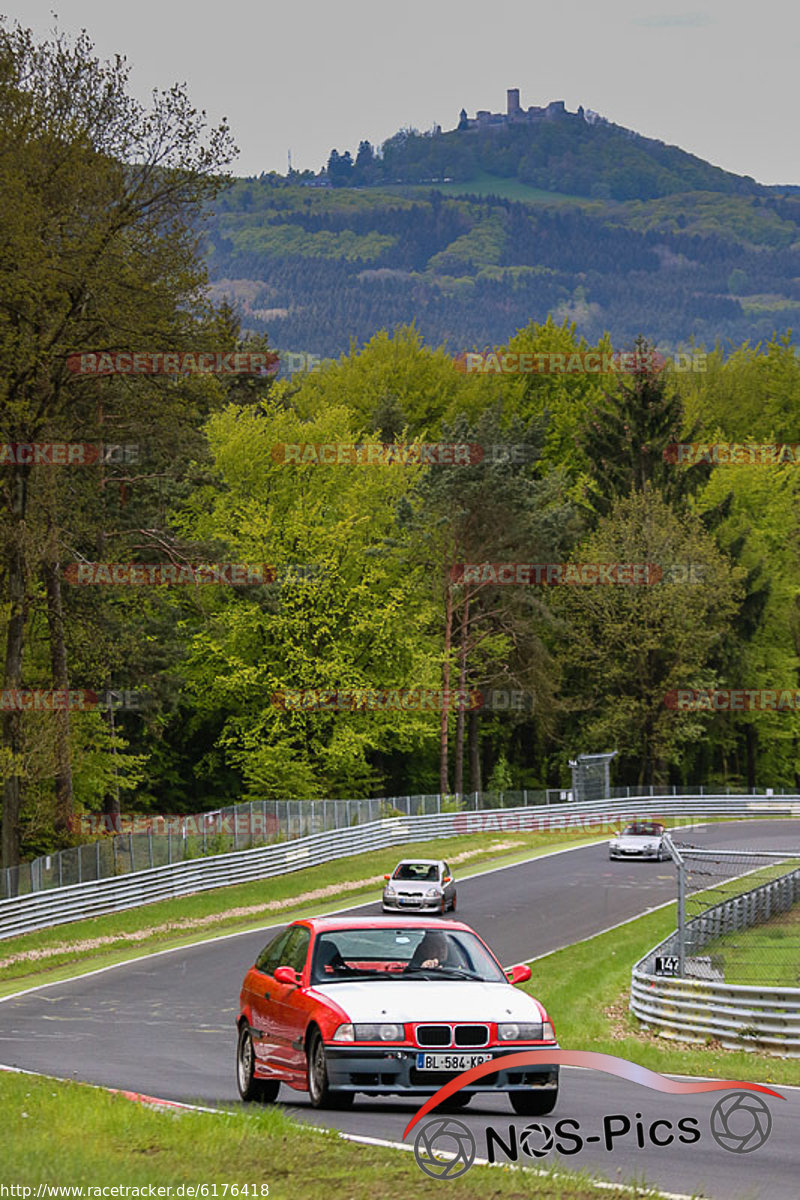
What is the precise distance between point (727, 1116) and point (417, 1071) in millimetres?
2347

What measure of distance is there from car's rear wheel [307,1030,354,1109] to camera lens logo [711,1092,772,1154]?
258cm

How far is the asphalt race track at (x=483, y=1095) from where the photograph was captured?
31.1 feet

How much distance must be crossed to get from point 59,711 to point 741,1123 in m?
31.0

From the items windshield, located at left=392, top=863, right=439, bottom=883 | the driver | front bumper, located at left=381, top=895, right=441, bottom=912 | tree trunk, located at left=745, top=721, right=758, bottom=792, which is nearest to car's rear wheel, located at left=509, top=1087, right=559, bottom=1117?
the driver

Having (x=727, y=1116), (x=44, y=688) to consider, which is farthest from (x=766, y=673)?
(x=727, y=1116)

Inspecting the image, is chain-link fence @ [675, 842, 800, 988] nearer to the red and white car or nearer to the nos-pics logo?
the red and white car

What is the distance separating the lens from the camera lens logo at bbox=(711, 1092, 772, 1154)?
33.3ft

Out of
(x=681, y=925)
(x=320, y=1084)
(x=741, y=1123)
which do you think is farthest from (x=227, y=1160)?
(x=681, y=925)

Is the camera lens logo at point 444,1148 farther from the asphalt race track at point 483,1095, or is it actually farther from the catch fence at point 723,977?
the catch fence at point 723,977

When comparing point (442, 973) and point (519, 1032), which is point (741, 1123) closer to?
point (519, 1032)

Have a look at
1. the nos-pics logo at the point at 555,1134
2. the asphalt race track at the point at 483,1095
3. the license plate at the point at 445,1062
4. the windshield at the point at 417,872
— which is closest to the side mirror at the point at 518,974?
the asphalt race track at the point at 483,1095

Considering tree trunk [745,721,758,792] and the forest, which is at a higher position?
the forest

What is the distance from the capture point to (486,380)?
311 ft

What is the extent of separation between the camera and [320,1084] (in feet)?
36.8
